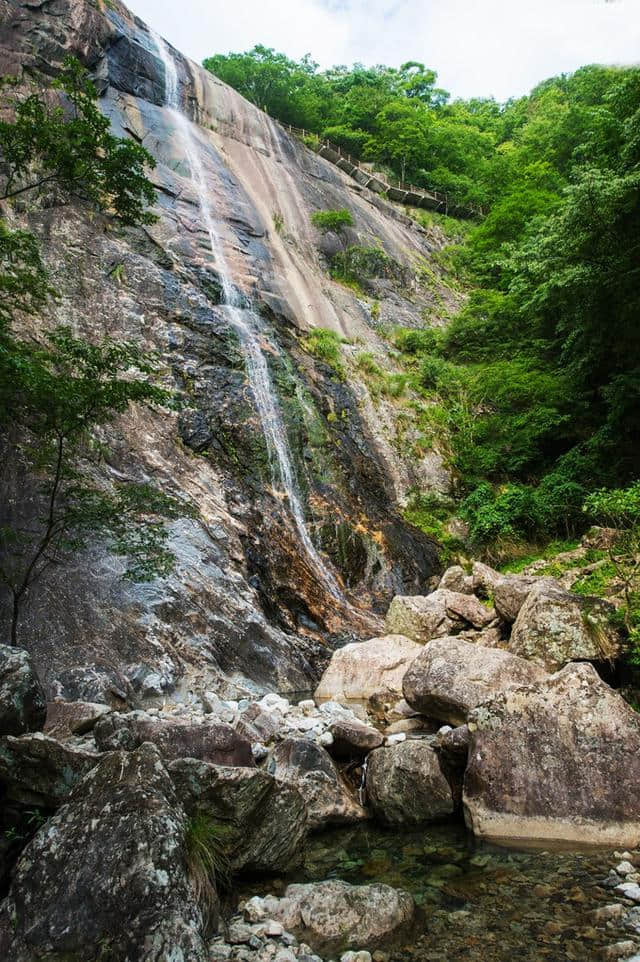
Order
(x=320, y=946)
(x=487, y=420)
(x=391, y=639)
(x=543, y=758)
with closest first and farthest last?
(x=320, y=946), (x=543, y=758), (x=391, y=639), (x=487, y=420)

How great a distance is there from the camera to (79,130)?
703cm

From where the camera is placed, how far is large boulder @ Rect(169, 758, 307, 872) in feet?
12.1

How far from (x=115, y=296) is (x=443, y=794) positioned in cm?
1413

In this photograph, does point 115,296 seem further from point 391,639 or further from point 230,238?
point 391,639

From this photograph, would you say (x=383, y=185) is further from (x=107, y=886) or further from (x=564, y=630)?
(x=107, y=886)

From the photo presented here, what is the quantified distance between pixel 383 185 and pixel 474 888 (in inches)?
1468

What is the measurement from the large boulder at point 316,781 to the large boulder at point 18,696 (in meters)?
2.05

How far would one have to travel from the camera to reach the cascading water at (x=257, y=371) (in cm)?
1270

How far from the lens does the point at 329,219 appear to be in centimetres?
2566

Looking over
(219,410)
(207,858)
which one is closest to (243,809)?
(207,858)

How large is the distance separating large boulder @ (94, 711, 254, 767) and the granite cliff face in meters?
2.57

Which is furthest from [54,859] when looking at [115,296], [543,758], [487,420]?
[487,420]

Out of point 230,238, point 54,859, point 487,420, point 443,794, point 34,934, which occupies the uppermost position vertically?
point 230,238

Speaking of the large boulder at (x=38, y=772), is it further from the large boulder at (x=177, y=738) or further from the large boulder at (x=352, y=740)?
the large boulder at (x=352, y=740)
